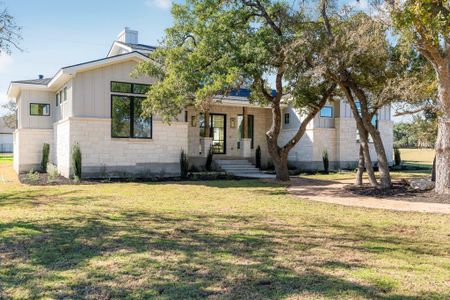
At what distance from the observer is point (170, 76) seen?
12.7 m

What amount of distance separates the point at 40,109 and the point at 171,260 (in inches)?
690

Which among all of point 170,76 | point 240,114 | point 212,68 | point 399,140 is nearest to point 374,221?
point 212,68

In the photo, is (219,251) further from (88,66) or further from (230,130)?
(230,130)

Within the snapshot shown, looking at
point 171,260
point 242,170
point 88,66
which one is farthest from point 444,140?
point 88,66

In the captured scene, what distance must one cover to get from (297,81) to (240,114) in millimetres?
9312

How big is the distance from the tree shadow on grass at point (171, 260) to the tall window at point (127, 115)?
29.3 feet

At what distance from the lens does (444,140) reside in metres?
10.2

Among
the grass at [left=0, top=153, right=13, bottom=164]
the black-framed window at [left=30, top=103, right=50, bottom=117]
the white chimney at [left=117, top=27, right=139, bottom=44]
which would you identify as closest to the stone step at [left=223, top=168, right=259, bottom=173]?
the black-framed window at [left=30, top=103, right=50, bottom=117]

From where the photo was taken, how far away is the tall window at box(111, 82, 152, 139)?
15555 mm

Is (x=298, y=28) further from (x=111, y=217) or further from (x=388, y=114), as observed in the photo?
(x=388, y=114)

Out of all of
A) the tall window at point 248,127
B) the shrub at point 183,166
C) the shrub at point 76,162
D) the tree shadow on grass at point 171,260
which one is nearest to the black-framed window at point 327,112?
the tall window at point 248,127

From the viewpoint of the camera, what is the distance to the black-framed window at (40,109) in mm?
19406

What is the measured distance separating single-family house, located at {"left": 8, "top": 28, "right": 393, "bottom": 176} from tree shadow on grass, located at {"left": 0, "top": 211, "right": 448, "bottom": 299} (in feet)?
25.3

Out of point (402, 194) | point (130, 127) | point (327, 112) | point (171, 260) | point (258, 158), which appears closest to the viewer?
point (171, 260)
